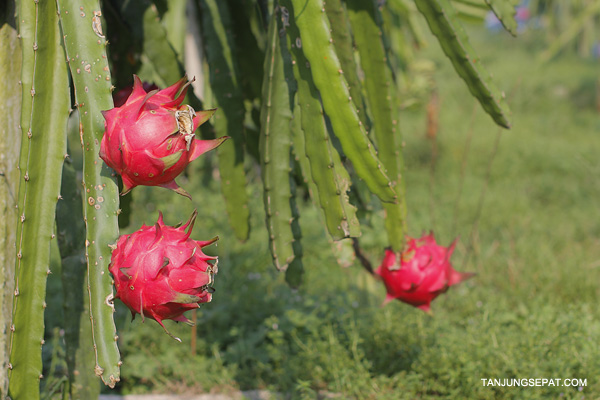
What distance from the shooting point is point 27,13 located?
1031 mm

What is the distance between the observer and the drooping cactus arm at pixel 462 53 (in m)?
1.29

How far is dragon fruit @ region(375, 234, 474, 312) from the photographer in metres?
1.47

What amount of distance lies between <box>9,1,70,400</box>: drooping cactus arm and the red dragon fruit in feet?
0.57

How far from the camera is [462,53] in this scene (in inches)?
51.2

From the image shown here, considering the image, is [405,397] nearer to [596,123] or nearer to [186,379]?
[186,379]

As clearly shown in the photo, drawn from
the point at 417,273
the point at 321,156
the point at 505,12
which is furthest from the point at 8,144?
the point at 505,12

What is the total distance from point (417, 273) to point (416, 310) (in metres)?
0.93

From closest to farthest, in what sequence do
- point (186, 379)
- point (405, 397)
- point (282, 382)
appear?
point (405, 397), point (282, 382), point (186, 379)

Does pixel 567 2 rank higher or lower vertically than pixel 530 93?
higher

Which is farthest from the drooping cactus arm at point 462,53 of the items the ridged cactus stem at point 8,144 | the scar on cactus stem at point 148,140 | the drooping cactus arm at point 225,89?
the ridged cactus stem at point 8,144

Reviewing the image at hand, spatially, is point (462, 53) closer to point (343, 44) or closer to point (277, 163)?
point (343, 44)

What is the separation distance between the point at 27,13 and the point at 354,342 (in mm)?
1397

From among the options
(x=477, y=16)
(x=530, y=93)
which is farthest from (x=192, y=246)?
(x=530, y=93)

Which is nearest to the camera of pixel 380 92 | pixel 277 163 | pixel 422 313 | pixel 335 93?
pixel 335 93
